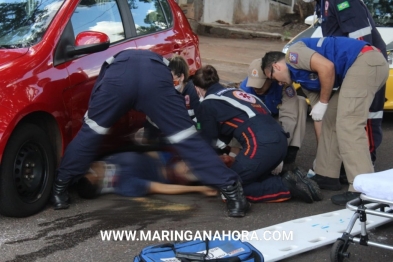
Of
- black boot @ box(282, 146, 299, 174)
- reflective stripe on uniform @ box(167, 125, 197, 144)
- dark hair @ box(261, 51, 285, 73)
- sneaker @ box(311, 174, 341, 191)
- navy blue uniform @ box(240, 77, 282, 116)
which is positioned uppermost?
dark hair @ box(261, 51, 285, 73)

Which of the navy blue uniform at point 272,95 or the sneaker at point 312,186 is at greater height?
the navy blue uniform at point 272,95

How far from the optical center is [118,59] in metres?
4.58

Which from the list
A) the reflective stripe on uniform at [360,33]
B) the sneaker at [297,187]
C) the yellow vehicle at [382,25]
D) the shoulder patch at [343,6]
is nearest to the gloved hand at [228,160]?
the sneaker at [297,187]

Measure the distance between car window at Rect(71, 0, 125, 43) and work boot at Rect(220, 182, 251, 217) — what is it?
1583 mm

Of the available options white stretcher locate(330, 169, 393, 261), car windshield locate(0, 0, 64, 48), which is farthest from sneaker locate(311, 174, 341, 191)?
car windshield locate(0, 0, 64, 48)

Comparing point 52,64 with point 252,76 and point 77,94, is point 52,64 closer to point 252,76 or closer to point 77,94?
point 77,94

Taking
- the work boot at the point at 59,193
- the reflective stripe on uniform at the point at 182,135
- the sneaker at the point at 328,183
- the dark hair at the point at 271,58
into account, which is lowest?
the sneaker at the point at 328,183

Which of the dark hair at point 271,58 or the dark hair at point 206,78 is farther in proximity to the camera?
the dark hair at point 206,78

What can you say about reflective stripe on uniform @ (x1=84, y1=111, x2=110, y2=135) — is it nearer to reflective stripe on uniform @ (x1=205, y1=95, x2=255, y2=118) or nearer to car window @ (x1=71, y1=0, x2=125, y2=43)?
car window @ (x1=71, y1=0, x2=125, y2=43)

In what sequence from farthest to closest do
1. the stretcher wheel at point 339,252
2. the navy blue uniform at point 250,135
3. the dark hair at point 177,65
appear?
the dark hair at point 177,65
the navy blue uniform at point 250,135
the stretcher wheel at point 339,252

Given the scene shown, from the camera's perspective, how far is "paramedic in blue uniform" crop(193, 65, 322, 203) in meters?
4.85

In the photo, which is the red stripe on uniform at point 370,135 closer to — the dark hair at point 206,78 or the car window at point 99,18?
the dark hair at point 206,78

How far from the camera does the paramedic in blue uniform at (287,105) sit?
18.5 ft

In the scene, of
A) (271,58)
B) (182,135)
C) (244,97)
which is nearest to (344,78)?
(271,58)
